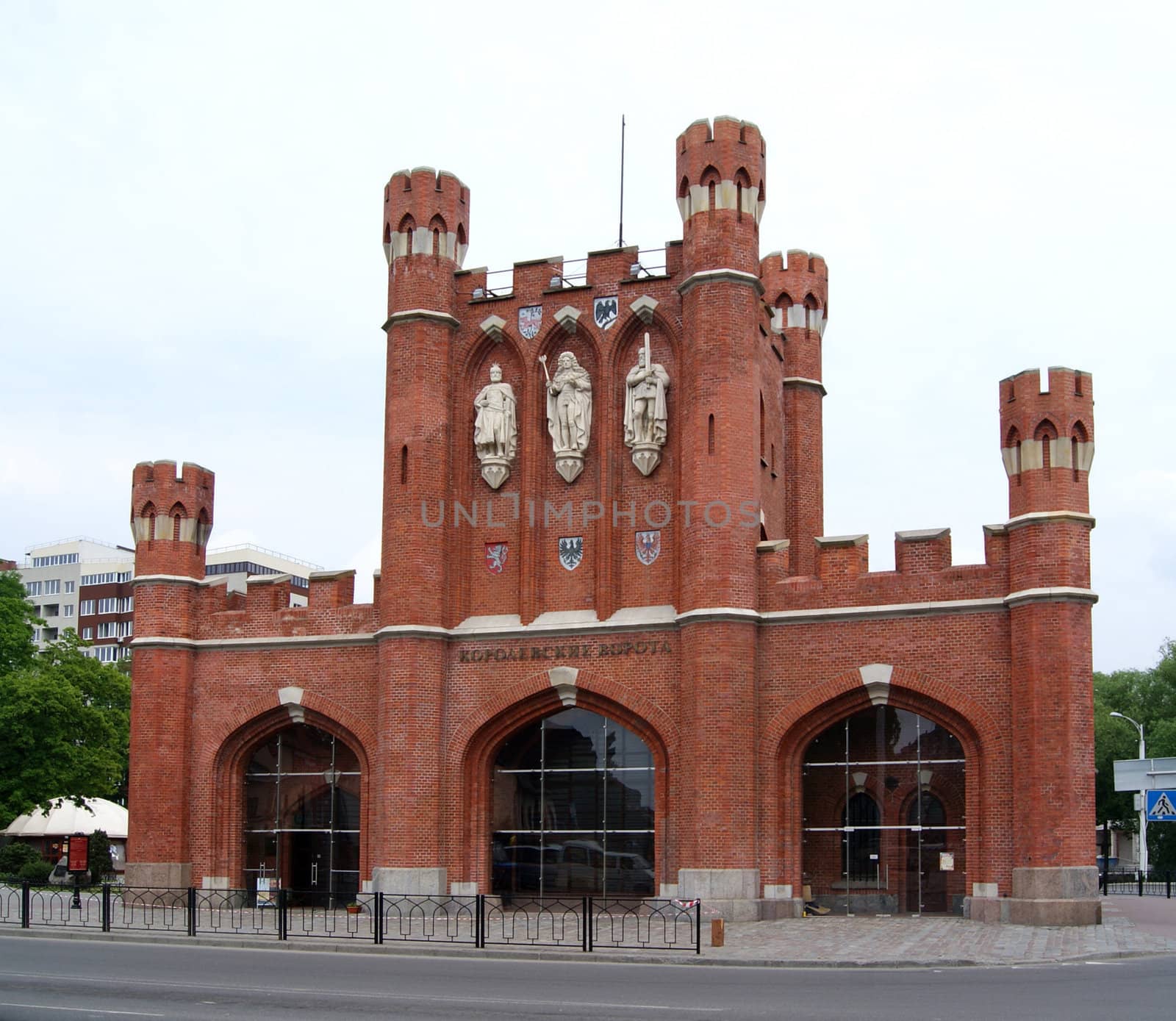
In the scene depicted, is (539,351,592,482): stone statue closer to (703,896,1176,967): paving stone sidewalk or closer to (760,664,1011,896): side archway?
(760,664,1011,896): side archway

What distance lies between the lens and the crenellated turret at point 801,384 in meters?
38.0

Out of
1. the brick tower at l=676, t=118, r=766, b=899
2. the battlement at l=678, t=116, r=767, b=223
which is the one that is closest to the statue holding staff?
the brick tower at l=676, t=118, r=766, b=899

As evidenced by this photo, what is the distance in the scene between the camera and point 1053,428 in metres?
28.6

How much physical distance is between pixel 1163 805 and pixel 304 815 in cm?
1773

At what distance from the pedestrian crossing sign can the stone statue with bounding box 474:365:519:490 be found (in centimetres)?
1444

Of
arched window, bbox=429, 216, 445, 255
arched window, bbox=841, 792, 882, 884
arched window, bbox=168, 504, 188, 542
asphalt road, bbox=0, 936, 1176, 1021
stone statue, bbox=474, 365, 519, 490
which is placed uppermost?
arched window, bbox=429, 216, 445, 255

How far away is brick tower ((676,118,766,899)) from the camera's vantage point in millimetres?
29484

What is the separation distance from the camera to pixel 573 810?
1251 inches

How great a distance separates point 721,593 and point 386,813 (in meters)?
8.23

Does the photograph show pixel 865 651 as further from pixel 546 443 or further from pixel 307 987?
pixel 307 987

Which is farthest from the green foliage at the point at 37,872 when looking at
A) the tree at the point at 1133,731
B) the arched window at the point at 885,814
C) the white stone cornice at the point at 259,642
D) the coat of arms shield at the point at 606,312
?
the tree at the point at 1133,731

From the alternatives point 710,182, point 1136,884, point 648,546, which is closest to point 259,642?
point 648,546

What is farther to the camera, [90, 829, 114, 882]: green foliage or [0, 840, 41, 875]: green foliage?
[90, 829, 114, 882]: green foliage

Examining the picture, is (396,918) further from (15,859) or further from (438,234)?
(15,859)
